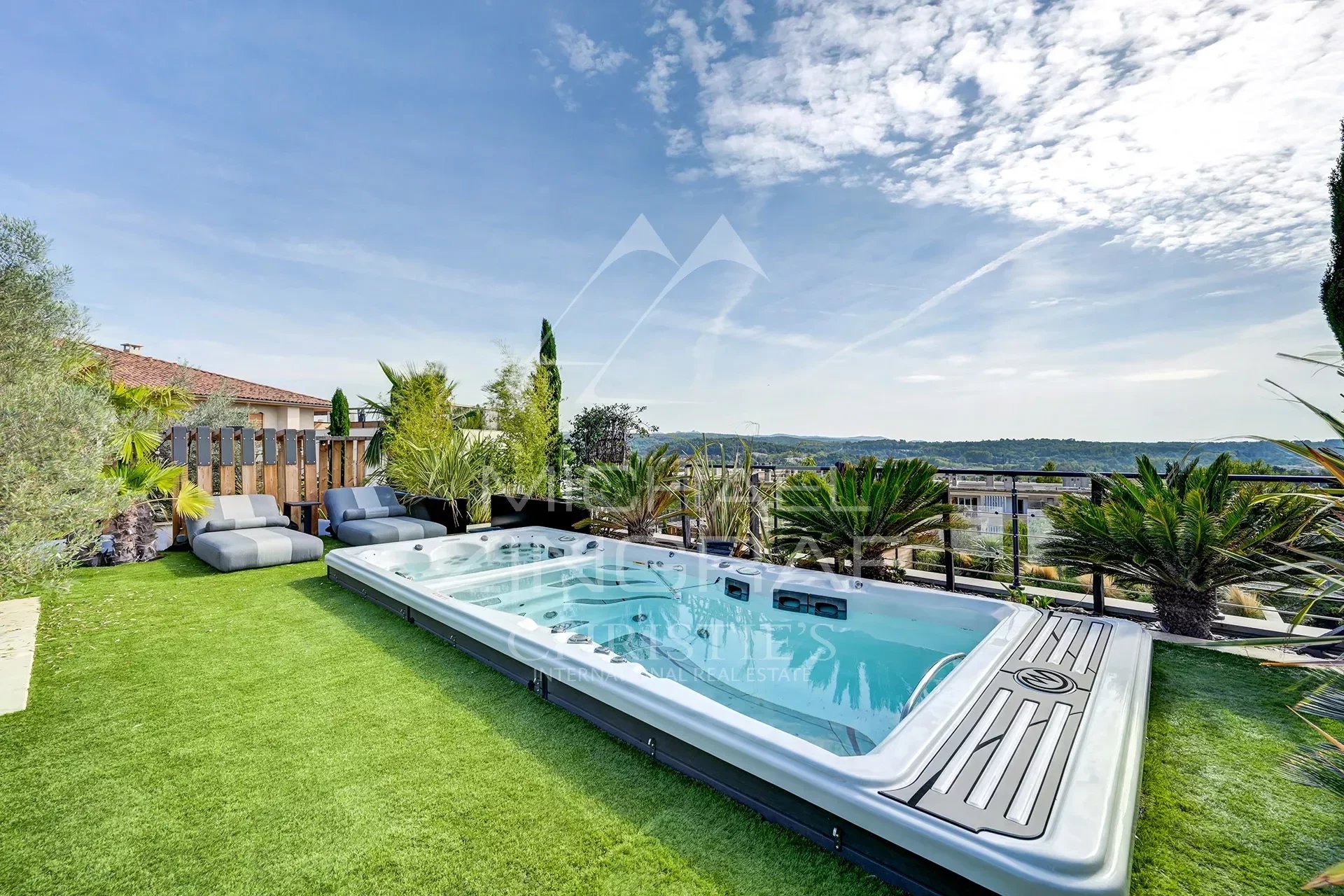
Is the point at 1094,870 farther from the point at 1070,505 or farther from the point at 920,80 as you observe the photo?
the point at 920,80

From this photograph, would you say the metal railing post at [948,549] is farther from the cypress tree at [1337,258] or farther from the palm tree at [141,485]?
the palm tree at [141,485]

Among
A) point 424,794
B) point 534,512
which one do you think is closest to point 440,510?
point 534,512

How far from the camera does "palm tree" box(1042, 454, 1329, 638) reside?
10.3ft

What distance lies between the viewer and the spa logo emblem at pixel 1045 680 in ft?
7.14

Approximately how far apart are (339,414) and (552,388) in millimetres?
10865

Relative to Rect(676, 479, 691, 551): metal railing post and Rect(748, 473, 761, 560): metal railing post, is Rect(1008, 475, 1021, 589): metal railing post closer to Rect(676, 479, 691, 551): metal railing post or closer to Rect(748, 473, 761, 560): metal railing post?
Rect(748, 473, 761, 560): metal railing post

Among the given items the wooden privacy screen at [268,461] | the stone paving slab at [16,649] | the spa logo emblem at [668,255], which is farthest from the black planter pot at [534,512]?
the stone paving slab at [16,649]

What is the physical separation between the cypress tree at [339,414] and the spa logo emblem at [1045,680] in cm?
1853

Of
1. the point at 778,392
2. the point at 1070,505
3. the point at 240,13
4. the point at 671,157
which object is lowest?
the point at 1070,505

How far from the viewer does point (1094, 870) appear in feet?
4.09

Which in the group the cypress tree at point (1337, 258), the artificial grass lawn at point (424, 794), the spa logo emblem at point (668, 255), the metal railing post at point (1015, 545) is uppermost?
the spa logo emblem at point (668, 255)

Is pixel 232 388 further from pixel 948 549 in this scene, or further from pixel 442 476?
pixel 948 549

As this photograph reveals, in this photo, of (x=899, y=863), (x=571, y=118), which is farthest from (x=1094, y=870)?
(x=571, y=118)

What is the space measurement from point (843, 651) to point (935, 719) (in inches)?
67.2
